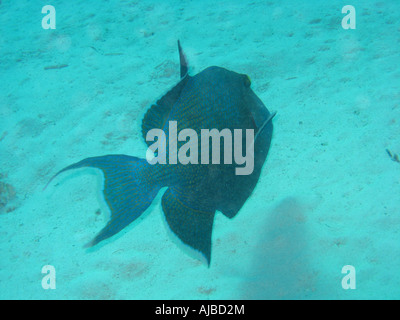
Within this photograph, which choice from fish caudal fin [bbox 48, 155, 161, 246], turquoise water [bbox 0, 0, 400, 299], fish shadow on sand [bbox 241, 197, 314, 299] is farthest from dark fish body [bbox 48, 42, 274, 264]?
fish shadow on sand [bbox 241, 197, 314, 299]

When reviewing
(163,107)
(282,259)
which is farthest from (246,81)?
(282,259)

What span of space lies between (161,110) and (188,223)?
83 centimetres

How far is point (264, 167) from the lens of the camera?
2600 mm

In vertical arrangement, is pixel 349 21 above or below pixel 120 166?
above

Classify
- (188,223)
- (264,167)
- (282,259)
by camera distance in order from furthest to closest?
(264,167) < (282,259) < (188,223)

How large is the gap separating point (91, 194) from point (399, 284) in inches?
117

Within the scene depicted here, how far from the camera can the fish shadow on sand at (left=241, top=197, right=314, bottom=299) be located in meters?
2.06

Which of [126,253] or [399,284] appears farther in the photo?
[126,253]

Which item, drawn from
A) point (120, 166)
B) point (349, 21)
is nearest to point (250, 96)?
point (120, 166)

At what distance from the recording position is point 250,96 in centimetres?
188

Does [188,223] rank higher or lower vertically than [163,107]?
lower

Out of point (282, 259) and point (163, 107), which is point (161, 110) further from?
point (282, 259)

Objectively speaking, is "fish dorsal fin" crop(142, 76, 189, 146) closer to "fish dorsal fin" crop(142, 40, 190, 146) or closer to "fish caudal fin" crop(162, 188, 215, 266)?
"fish dorsal fin" crop(142, 40, 190, 146)

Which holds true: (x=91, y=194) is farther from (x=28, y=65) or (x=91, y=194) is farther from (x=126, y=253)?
(x=28, y=65)
